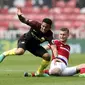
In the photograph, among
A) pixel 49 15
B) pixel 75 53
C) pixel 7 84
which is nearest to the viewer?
pixel 7 84

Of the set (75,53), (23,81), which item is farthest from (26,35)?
(75,53)

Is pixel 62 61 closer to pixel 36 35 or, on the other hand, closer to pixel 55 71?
pixel 55 71

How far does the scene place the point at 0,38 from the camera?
95.9 feet

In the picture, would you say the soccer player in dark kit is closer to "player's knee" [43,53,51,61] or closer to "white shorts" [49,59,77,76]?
"player's knee" [43,53,51,61]

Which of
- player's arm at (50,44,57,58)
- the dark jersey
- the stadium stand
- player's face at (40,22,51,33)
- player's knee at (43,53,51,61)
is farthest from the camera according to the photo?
the stadium stand

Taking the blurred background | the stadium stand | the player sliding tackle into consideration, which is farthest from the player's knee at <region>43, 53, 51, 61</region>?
the stadium stand

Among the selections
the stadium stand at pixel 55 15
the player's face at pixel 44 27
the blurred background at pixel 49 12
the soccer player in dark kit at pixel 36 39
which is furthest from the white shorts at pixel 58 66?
the stadium stand at pixel 55 15

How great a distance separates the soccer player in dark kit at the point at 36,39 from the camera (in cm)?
1148

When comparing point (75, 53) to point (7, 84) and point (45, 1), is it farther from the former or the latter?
point (7, 84)

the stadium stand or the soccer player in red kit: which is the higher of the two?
the soccer player in red kit

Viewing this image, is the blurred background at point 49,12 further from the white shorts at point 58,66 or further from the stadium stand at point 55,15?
the white shorts at point 58,66

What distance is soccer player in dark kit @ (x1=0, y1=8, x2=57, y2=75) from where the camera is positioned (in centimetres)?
1148

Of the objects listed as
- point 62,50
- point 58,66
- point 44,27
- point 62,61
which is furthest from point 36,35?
point 58,66

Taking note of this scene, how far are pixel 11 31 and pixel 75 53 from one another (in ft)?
15.9
